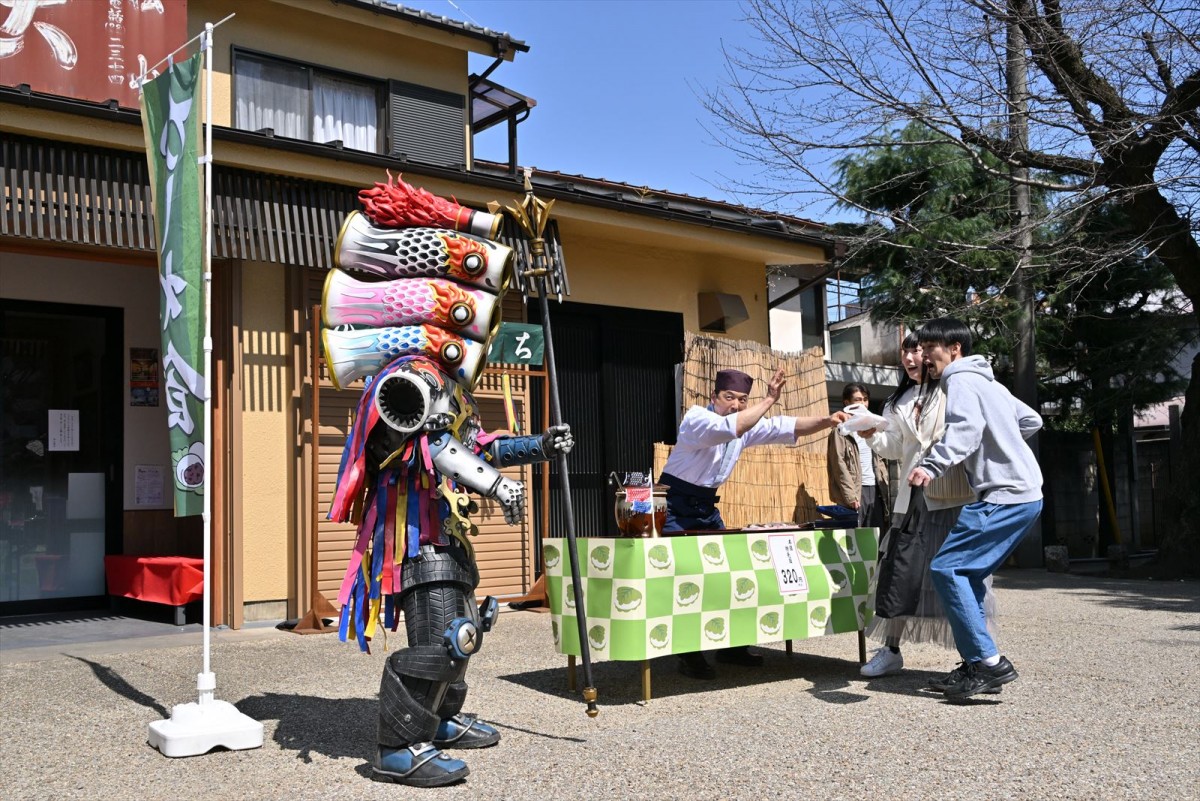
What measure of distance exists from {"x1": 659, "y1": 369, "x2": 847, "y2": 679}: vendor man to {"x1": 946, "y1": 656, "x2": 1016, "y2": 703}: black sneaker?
1452mm

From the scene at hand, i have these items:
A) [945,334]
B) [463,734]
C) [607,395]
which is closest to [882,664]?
[945,334]

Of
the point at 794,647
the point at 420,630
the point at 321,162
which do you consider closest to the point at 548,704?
the point at 420,630

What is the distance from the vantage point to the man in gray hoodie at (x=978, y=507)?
5172mm

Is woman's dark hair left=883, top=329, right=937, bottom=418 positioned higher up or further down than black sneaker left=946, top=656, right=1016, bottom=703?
higher up

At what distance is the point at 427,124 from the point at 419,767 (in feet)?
26.0

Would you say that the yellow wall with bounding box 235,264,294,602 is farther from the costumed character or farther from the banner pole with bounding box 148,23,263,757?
the costumed character

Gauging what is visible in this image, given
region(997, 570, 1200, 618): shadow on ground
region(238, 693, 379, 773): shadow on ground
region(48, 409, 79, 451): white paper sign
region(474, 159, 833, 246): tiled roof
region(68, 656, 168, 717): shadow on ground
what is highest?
region(474, 159, 833, 246): tiled roof

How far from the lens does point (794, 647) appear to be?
721 centimetres

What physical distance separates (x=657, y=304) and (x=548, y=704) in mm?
6473

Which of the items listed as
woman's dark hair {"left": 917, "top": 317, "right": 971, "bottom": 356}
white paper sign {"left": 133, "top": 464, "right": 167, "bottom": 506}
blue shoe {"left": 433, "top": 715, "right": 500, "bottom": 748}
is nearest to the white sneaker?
woman's dark hair {"left": 917, "top": 317, "right": 971, "bottom": 356}

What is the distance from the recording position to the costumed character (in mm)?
4047

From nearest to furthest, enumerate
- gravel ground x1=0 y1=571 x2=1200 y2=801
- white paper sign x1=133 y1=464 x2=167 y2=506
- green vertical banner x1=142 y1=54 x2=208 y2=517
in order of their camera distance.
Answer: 1. gravel ground x1=0 y1=571 x2=1200 y2=801
2. green vertical banner x1=142 y1=54 x2=208 y2=517
3. white paper sign x1=133 y1=464 x2=167 y2=506

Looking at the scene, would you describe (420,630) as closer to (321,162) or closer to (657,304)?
(321,162)

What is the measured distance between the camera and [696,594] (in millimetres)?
5426
